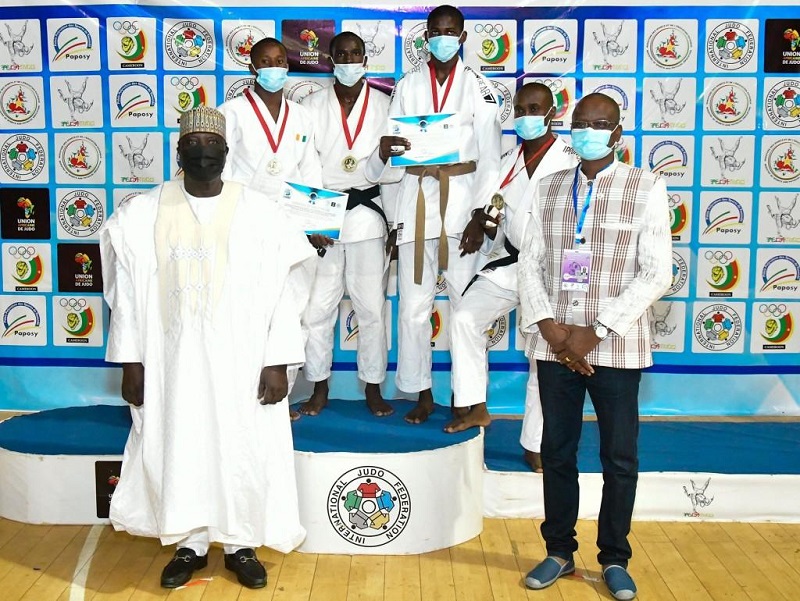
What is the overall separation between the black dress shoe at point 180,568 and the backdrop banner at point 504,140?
6.12 ft

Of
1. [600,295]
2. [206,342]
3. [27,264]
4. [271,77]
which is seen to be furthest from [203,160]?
[27,264]

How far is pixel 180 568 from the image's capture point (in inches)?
142

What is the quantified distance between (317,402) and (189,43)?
7.20ft

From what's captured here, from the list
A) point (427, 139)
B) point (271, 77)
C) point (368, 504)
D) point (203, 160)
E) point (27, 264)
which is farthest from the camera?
point (27, 264)

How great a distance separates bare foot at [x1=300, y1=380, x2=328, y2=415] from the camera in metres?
4.63

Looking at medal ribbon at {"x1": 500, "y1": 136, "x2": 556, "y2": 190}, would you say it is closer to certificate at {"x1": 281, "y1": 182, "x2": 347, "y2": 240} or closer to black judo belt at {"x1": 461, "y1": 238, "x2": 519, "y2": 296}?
black judo belt at {"x1": 461, "y1": 238, "x2": 519, "y2": 296}

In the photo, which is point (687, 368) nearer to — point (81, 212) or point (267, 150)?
point (267, 150)

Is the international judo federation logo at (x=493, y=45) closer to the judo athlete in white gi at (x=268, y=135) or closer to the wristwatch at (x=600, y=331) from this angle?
the judo athlete in white gi at (x=268, y=135)

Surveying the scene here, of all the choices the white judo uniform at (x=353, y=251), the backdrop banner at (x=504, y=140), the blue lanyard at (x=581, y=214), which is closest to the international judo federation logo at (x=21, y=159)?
the backdrop banner at (x=504, y=140)

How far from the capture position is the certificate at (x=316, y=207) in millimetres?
4418

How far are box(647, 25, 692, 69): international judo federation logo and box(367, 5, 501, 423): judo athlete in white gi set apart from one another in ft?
4.38

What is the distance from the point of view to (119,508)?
363cm

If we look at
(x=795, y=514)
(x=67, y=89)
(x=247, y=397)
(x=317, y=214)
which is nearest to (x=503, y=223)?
(x=317, y=214)

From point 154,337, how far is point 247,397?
403 millimetres
